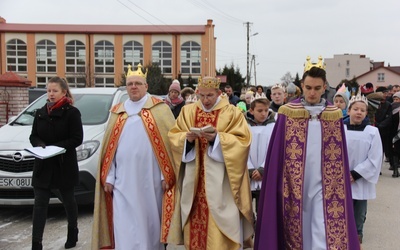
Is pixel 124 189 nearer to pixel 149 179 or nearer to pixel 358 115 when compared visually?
pixel 149 179

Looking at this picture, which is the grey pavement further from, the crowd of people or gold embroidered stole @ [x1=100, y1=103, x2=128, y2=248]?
gold embroidered stole @ [x1=100, y1=103, x2=128, y2=248]

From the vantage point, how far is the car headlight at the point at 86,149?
6523 mm

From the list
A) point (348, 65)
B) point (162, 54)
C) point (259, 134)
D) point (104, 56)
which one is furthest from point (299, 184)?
point (348, 65)

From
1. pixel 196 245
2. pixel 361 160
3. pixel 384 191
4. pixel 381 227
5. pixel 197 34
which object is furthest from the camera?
pixel 197 34

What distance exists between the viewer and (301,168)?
3.94 metres

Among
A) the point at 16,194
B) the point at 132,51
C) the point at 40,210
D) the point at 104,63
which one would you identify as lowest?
the point at 16,194

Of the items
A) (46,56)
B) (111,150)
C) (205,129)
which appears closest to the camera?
(205,129)

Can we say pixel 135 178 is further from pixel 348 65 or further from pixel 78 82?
pixel 348 65

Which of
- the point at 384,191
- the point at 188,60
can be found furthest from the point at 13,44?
the point at 384,191

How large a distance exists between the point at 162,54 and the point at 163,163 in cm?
5207

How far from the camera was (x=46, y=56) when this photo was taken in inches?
2229

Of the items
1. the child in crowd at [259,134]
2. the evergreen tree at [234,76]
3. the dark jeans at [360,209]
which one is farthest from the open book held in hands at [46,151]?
the evergreen tree at [234,76]

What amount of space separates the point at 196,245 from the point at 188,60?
5202 centimetres

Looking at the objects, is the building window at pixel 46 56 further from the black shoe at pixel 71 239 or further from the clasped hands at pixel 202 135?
the clasped hands at pixel 202 135
